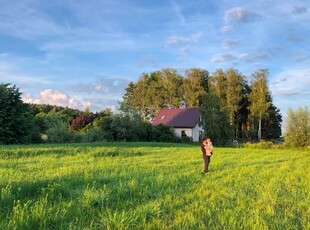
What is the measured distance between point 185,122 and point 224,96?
43.9 feet

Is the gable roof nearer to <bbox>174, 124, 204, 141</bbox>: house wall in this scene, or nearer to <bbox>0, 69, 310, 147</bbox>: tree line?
<bbox>174, 124, 204, 141</bbox>: house wall

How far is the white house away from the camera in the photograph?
6253cm

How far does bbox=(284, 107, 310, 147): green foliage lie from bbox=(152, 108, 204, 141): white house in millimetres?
15228

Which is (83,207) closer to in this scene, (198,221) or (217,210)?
(198,221)

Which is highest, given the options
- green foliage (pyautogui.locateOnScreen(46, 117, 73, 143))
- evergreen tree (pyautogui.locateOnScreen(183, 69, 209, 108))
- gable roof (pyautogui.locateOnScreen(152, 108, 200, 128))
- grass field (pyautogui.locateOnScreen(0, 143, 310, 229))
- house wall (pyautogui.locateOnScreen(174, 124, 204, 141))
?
evergreen tree (pyautogui.locateOnScreen(183, 69, 209, 108))

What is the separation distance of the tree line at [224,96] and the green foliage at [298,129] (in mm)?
10740

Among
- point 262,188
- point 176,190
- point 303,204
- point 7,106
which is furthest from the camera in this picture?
point 7,106

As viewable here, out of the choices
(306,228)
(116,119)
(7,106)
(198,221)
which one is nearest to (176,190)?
(198,221)

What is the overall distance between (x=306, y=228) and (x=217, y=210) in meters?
1.83

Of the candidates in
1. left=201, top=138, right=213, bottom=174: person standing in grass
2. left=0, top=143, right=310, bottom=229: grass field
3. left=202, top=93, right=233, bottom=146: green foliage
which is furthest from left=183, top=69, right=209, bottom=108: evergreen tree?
left=0, top=143, right=310, bottom=229: grass field

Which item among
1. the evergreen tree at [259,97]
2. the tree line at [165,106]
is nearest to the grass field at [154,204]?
the tree line at [165,106]

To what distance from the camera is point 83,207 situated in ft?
23.6

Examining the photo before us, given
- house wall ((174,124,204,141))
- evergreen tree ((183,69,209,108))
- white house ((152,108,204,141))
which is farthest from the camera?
evergreen tree ((183,69,209,108))

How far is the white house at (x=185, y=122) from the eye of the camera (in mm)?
62531
